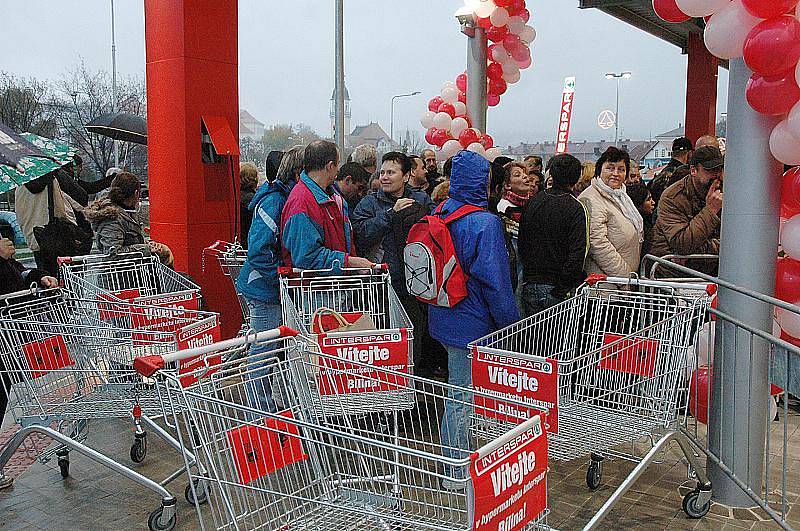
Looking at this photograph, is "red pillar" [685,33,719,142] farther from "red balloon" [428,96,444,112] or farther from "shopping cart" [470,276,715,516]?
"shopping cart" [470,276,715,516]

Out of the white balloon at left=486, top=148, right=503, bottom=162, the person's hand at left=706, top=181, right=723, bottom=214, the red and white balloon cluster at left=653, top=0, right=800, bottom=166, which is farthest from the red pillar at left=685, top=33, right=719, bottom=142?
the red and white balloon cluster at left=653, top=0, right=800, bottom=166

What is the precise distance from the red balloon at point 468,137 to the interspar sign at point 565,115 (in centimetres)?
1309

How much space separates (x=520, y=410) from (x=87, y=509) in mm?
2854

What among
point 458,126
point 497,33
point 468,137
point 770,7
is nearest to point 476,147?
point 468,137

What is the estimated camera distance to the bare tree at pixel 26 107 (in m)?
10.8

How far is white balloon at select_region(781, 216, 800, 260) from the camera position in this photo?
3842 millimetres

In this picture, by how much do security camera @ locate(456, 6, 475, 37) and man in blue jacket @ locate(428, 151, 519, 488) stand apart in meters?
4.66

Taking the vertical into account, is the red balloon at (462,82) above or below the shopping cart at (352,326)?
above

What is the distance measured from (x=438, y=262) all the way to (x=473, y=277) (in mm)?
212

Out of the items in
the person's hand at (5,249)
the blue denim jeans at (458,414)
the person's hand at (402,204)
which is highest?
the person's hand at (402,204)

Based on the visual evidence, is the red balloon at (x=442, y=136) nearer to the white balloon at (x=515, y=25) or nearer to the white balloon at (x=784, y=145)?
the white balloon at (x=515, y=25)

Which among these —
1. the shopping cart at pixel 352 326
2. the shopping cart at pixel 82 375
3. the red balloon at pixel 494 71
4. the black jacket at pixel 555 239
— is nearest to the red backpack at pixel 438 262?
the shopping cart at pixel 352 326

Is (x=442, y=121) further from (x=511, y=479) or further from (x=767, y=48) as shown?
(x=511, y=479)

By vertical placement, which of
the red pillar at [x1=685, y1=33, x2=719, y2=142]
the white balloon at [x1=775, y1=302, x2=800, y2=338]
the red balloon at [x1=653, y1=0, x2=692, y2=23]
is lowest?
the white balloon at [x1=775, y1=302, x2=800, y2=338]
